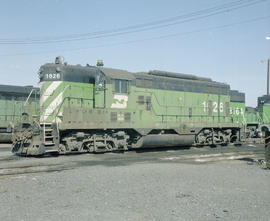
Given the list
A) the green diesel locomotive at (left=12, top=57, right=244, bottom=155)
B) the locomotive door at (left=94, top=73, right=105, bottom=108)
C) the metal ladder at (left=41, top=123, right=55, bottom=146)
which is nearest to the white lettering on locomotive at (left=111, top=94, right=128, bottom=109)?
the green diesel locomotive at (left=12, top=57, right=244, bottom=155)

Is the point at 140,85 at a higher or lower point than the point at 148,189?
higher

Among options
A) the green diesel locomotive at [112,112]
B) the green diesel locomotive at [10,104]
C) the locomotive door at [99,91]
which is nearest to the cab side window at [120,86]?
the green diesel locomotive at [112,112]

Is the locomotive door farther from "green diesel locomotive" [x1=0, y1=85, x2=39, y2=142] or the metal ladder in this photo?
"green diesel locomotive" [x1=0, y1=85, x2=39, y2=142]

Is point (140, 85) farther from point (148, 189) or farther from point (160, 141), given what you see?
point (148, 189)

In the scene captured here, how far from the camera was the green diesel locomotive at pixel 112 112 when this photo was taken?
37.7 feet

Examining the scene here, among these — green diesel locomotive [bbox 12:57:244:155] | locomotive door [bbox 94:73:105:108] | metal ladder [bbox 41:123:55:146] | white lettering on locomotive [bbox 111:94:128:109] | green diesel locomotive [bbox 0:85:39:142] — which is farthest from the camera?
green diesel locomotive [bbox 0:85:39:142]

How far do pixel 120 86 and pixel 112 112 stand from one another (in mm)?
1216

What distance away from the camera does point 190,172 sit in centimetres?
811

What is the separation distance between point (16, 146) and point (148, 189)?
24.3 ft

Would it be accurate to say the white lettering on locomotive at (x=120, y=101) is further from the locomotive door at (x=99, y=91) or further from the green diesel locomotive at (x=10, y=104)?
the green diesel locomotive at (x=10, y=104)

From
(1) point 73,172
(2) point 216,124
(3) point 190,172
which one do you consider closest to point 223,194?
(3) point 190,172

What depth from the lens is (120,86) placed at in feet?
42.3

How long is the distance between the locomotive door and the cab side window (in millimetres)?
589

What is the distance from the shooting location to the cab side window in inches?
502
